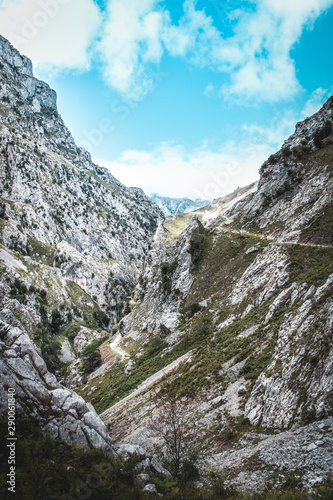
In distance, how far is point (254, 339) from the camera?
2933cm

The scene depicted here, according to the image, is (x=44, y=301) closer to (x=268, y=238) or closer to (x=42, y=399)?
(x=268, y=238)

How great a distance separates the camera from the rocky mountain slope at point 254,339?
14.3 metres

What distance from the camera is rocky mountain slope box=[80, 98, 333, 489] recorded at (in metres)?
14.3

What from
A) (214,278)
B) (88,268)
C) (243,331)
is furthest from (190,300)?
(88,268)

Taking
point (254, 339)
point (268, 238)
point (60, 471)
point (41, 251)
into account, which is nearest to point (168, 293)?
point (268, 238)

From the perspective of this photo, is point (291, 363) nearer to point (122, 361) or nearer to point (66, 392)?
point (66, 392)

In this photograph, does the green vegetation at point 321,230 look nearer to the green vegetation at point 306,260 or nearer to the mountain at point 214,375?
the mountain at point 214,375

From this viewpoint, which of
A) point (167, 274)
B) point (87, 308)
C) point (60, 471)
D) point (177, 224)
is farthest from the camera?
point (177, 224)

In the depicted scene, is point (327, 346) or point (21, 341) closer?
point (327, 346)

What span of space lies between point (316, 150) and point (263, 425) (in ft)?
272

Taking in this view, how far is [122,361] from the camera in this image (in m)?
64.3
